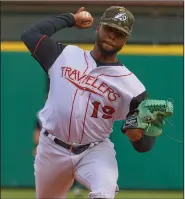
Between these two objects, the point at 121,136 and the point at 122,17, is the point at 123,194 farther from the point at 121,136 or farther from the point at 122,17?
the point at 122,17

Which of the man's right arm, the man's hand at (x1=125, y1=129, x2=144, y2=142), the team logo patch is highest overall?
the man's right arm

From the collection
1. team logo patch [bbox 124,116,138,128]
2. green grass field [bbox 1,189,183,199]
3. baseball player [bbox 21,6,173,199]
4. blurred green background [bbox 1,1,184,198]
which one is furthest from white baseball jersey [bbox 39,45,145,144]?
blurred green background [bbox 1,1,184,198]

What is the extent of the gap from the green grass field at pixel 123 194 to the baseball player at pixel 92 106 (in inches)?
156

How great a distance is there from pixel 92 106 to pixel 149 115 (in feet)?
1.30

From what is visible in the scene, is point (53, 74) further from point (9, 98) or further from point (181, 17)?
point (181, 17)

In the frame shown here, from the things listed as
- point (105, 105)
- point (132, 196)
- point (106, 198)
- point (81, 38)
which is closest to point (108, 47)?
point (105, 105)

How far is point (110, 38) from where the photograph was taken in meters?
4.90

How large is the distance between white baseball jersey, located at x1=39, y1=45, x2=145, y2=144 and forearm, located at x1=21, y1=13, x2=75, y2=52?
190 millimetres

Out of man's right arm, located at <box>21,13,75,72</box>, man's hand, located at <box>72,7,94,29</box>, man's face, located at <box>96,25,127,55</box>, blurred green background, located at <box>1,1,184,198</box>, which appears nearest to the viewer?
man's face, located at <box>96,25,127,55</box>

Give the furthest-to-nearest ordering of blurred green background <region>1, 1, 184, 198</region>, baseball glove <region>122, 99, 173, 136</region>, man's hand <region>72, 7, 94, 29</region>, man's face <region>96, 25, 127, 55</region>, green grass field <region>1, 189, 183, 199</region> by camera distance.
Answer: blurred green background <region>1, 1, 184, 198</region>
green grass field <region>1, 189, 183, 199</region>
man's hand <region>72, 7, 94, 29</region>
man's face <region>96, 25, 127, 55</region>
baseball glove <region>122, 99, 173, 136</region>

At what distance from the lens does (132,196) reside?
9.17 meters

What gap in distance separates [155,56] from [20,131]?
2.00 meters

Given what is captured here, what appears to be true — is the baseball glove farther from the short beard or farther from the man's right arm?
the man's right arm

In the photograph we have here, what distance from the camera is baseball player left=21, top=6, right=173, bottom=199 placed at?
4.84 metres
